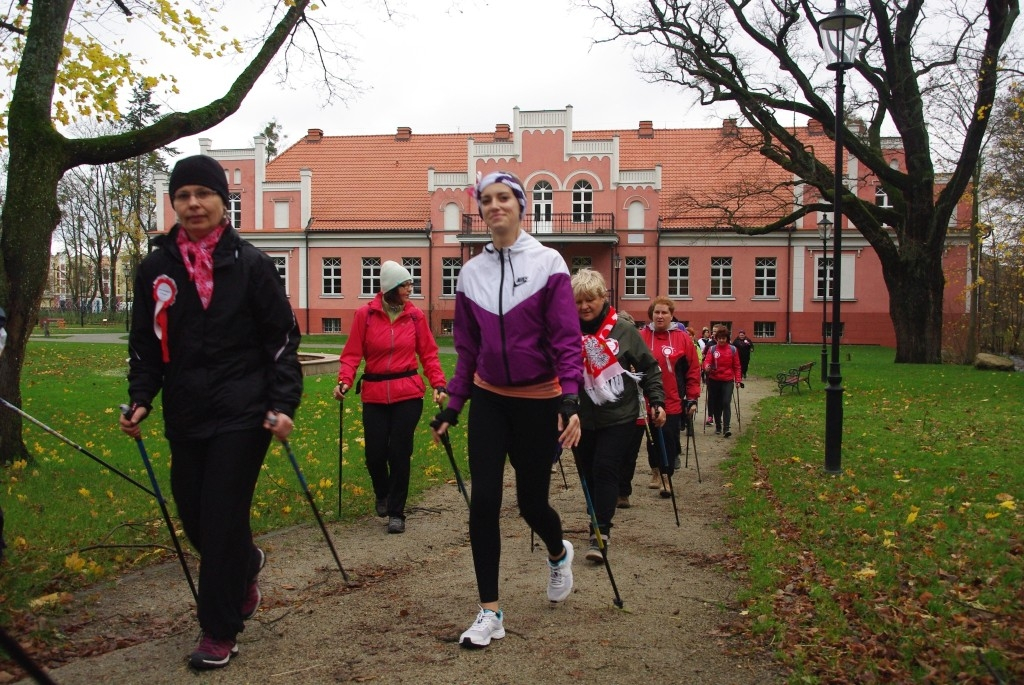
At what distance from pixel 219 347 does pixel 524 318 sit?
56.3 inches

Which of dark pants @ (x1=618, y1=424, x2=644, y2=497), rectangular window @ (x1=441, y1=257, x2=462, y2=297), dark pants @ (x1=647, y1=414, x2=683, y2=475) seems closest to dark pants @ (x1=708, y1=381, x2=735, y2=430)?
dark pants @ (x1=647, y1=414, x2=683, y2=475)

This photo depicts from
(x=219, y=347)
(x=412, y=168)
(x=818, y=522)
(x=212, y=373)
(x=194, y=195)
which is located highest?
(x=412, y=168)

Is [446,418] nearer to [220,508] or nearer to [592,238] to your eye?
[220,508]

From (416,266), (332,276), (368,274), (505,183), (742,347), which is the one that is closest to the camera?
(505,183)

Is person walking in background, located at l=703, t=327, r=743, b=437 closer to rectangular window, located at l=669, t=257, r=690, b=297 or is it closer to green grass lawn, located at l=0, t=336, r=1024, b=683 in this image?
green grass lawn, located at l=0, t=336, r=1024, b=683

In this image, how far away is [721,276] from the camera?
153ft

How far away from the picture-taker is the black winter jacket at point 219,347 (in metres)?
4.14

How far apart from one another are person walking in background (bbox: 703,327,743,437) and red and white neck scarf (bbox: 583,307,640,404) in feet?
25.3

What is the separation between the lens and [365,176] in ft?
168

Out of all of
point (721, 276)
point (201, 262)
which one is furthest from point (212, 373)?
point (721, 276)

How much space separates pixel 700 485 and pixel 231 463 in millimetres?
6829

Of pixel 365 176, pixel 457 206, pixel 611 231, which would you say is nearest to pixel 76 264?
pixel 365 176

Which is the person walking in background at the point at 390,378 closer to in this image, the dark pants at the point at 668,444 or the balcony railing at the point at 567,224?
the dark pants at the point at 668,444

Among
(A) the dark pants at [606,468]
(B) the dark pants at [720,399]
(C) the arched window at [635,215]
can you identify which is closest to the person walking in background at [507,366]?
(A) the dark pants at [606,468]
